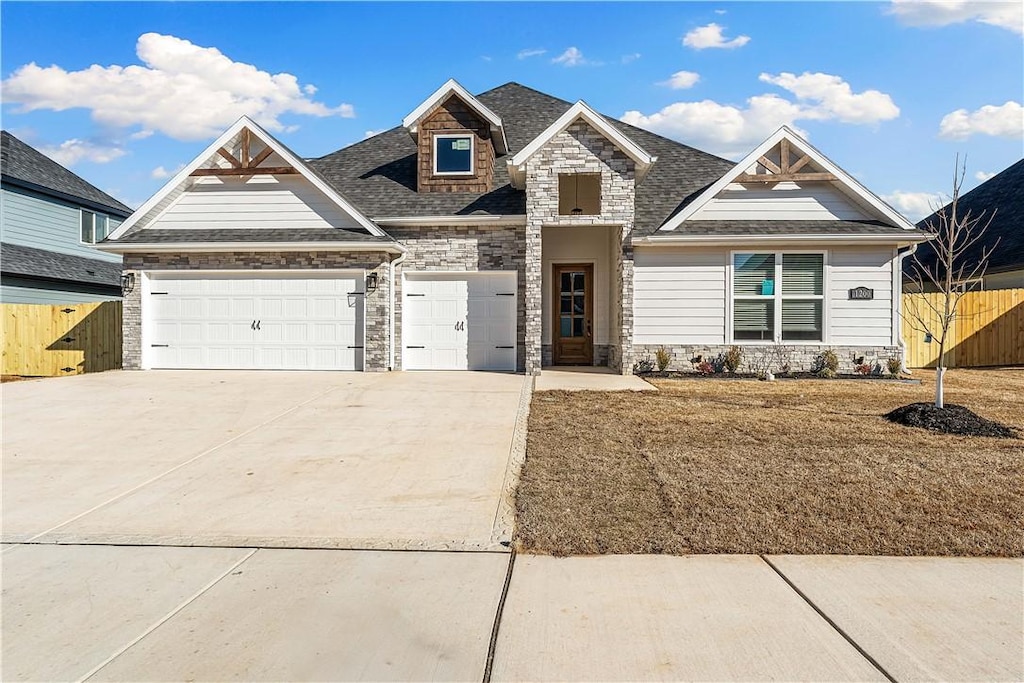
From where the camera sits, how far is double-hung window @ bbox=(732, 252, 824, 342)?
13.7 m

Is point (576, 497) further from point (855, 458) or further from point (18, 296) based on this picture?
point (18, 296)

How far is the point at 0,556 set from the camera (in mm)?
4309

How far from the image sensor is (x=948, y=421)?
8.00m

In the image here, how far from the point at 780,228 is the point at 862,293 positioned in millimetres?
2288

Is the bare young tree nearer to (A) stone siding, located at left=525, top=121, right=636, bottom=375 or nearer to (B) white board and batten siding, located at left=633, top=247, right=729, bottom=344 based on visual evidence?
(B) white board and batten siding, located at left=633, top=247, right=729, bottom=344

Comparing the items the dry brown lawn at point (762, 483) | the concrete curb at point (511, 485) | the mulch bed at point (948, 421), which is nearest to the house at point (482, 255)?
the dry brown lawn at point (762, 483)

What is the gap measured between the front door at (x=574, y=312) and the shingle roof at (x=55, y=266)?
15788 millimetres

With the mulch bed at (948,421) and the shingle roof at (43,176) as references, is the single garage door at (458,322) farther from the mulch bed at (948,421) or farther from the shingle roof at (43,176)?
the shingle roof at (43,176)

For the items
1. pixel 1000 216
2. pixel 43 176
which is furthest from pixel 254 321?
pixel 1000 216

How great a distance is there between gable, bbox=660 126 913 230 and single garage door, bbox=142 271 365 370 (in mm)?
7425

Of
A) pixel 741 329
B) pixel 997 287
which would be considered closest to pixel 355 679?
pixel 741 329

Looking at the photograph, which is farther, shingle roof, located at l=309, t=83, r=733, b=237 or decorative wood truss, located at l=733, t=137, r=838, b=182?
shingle roof, located at l=309, t=83, r=733, b=237

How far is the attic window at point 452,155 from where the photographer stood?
15500 millimetres

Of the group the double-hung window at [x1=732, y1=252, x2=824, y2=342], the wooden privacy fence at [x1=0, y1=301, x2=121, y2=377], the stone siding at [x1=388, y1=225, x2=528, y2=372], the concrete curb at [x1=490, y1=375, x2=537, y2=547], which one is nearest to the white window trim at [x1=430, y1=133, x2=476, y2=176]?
the stone siding at [x1=388, y1=225, x2=528, y2=372]
